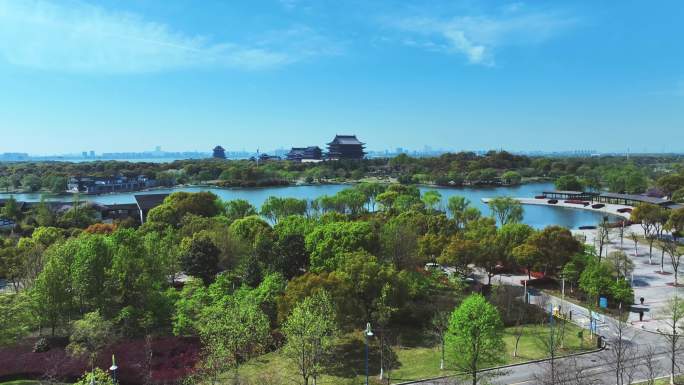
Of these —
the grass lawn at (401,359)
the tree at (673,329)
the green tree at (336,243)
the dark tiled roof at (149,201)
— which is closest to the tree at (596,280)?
the tree at (673,329)

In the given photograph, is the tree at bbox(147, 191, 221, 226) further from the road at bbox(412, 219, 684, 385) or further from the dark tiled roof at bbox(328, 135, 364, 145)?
the dark tiled roof at bbox(328, 135, 364, 145)

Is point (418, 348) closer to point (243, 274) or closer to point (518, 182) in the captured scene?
point (243, 274)

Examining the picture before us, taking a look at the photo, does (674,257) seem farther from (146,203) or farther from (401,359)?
(146,203)

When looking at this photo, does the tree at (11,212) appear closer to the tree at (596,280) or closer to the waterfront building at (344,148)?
the tree at (596,280)

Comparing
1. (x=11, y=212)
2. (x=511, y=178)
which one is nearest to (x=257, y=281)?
(x=11, y=212)

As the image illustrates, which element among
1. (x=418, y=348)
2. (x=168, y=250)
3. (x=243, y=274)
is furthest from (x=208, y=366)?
(x=168, y=250)

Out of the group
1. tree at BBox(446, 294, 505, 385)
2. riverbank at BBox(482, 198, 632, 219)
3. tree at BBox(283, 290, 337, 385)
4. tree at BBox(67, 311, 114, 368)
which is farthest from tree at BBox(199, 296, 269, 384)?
riverbank at BBox(482, 198, 632, 219)
